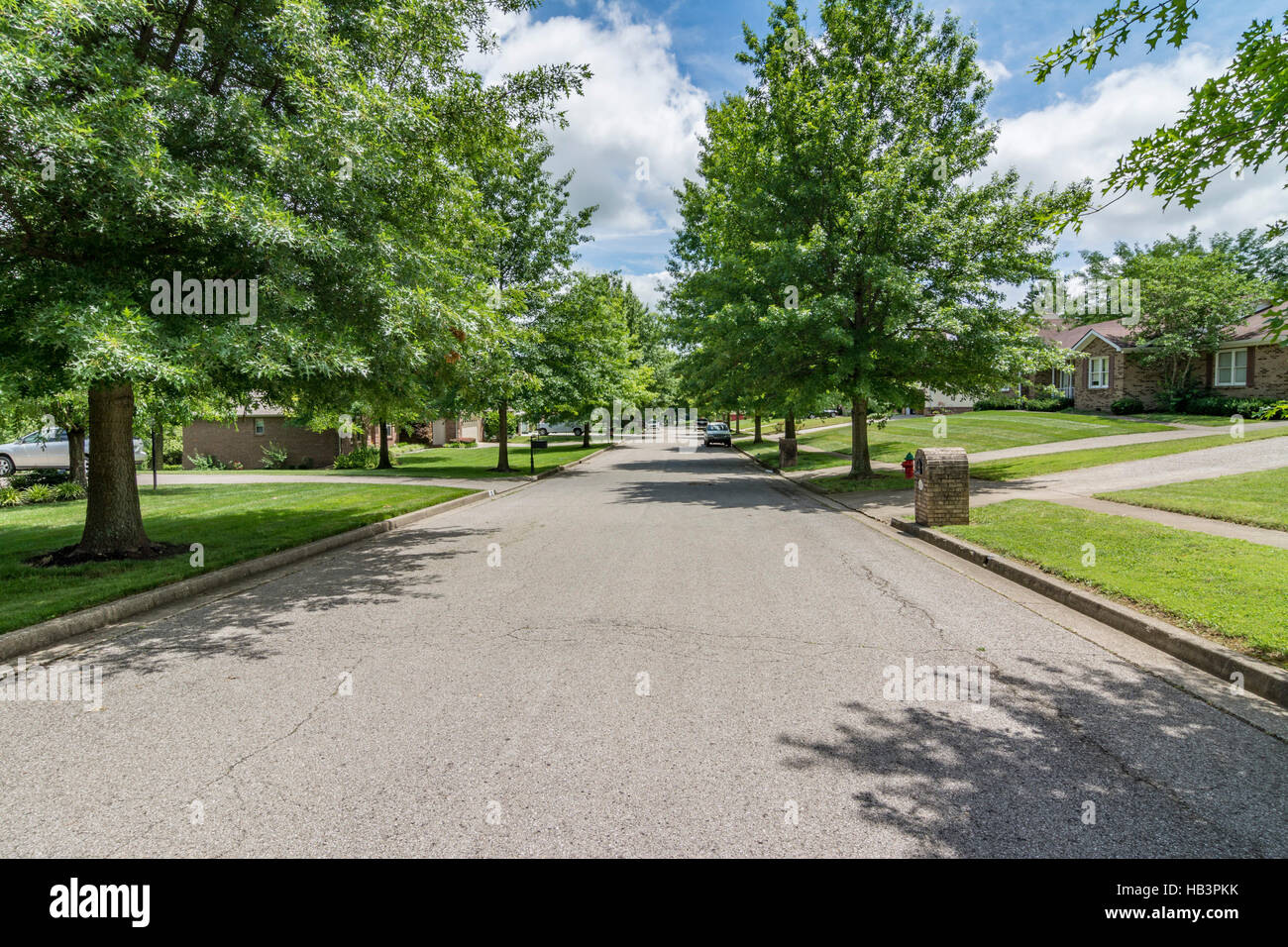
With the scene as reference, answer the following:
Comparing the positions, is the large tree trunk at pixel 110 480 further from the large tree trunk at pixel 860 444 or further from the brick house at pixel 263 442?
the brick house at pixel 263 442

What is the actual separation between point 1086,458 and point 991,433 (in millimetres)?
10914

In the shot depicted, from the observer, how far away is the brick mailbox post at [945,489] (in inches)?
431

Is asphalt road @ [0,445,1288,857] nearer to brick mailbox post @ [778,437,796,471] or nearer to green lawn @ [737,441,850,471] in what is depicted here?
green lawn @ [737,441,850,471]

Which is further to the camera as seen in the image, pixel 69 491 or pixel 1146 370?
pixel 1146 370

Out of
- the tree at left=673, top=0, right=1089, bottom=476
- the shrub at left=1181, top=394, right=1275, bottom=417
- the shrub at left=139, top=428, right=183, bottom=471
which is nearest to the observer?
the tree at left=673, top=0, right=1089, bottom=476

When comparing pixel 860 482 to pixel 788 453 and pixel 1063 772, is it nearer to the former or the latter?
pixel 788 453

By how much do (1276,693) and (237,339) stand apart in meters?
8.86

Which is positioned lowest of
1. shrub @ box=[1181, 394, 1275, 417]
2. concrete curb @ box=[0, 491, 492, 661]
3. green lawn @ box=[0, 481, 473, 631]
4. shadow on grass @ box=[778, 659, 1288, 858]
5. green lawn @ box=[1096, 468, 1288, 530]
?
shadow on grass @ box=[778, 659, 1288, 858]

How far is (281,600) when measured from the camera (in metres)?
7.36

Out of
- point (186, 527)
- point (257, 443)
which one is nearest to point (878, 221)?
point (186, 527)

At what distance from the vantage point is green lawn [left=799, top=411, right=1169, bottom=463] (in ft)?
89.2

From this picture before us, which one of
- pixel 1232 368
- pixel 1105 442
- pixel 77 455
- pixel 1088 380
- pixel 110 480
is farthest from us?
pixel 1088 380

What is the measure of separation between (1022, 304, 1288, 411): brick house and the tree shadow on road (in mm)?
26246

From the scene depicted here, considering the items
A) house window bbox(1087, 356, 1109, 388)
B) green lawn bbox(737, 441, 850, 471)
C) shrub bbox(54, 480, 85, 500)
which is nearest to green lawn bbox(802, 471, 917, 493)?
green lawn bbox(737, 441, 850, 471)
